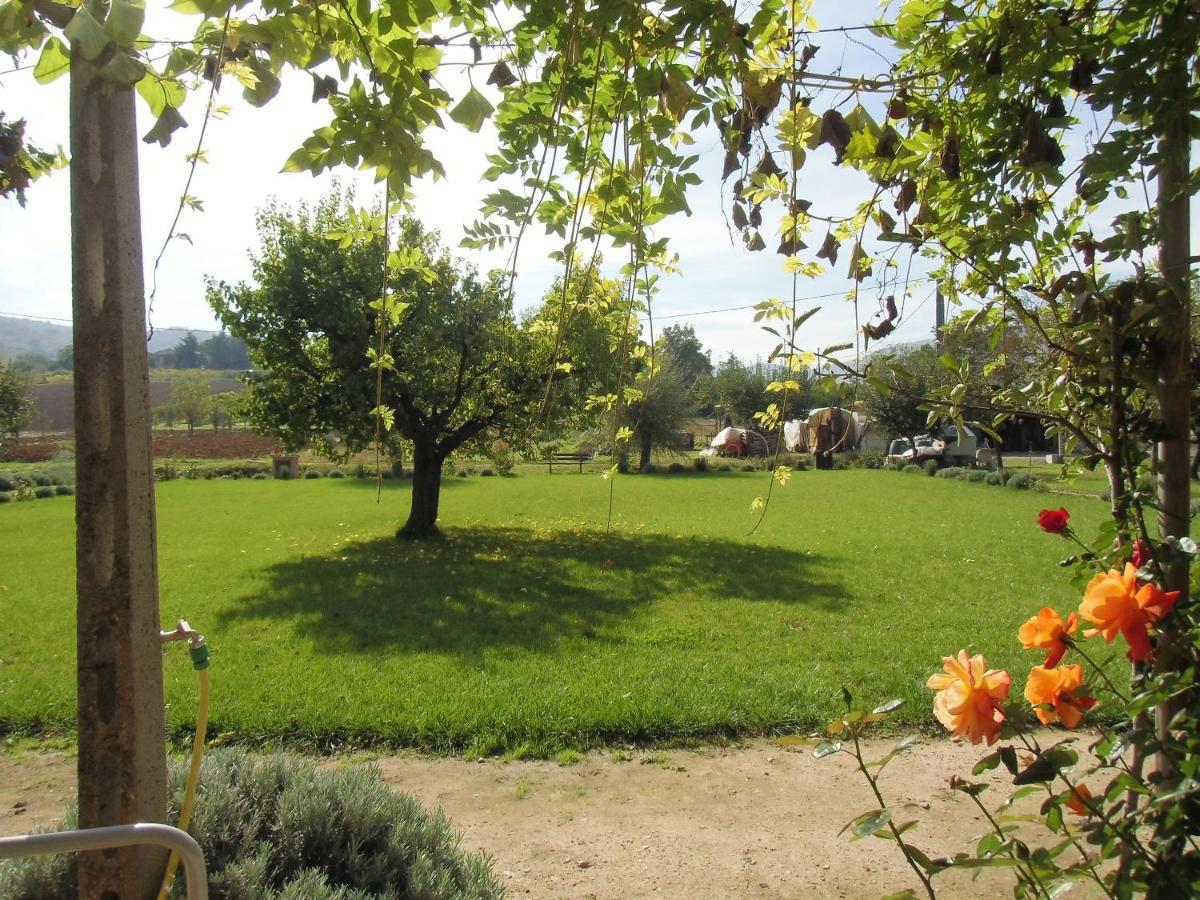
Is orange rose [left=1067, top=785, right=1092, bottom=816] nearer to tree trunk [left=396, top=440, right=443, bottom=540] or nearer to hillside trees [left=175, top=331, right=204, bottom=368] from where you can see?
tree trunk [left=396, top=440, right=443, bottom=540]

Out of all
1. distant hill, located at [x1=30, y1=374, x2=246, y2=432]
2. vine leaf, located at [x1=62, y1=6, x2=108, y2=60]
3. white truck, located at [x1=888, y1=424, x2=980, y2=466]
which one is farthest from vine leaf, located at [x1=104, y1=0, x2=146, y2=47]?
distant hill, located at [x1=30, y1=374, x2=246, y2=432]

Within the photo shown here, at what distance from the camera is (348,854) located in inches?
91.6

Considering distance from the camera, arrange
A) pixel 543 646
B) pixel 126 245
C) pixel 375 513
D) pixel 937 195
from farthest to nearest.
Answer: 1. pixel 375 513
2. pixel 543 646
3. pixel 937 195
4. pixel 126 245

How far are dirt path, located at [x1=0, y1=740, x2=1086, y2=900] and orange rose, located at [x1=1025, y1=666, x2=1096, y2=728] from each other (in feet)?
5.58

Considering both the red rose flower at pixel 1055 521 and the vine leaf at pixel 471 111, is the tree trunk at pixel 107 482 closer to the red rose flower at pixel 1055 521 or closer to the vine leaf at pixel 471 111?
the vine leaf at pixel 471 111

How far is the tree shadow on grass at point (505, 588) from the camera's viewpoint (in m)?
7.82

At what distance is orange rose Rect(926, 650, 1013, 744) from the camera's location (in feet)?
4.11

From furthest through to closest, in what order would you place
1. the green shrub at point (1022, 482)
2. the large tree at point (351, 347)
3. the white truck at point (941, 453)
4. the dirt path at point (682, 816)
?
the white truck at point (941, 453)
the green shrub at point (1022, 482)
the large tree at point (351, 347)
the dirt path at point (682, 816)

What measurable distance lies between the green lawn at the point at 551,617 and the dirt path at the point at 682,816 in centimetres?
45

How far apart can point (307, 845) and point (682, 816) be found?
201cm

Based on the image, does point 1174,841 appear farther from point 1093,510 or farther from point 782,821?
point 1093,510

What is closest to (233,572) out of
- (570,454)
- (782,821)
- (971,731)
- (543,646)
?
(543,646)

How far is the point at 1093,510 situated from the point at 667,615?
1344cm


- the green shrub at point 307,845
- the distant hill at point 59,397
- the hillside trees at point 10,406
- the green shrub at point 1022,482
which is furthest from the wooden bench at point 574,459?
the green shrub at point 307,845
